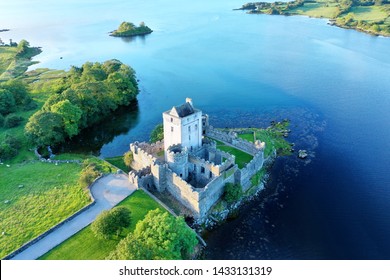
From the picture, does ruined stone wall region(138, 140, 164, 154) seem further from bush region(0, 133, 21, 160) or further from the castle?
bush region(0, 133, 21, 160)

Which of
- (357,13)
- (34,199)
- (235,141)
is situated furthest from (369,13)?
(34,199)

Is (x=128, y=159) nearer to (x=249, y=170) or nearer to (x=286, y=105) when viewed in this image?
(x=249, y=170)

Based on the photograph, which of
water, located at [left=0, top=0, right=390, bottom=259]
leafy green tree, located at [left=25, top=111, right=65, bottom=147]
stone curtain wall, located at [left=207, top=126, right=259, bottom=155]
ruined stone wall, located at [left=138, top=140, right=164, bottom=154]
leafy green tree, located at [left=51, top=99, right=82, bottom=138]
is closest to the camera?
water, located at [left=0, top=0, right=390, bottom=259]

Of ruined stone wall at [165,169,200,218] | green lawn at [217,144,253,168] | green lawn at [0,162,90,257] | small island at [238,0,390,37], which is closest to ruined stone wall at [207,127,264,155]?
green lawn at [217,144,253,168]

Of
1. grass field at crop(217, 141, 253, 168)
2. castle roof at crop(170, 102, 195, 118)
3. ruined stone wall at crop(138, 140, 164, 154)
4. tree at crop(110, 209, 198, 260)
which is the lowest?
grass field at crop(217, 141, 253, 168)

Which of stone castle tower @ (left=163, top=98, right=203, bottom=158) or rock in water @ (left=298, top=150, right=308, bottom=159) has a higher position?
stone castle tower @ (left=163, top=98, right=203, bottom=158)

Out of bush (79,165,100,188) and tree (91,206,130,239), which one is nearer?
tree (91,206,130,239)
